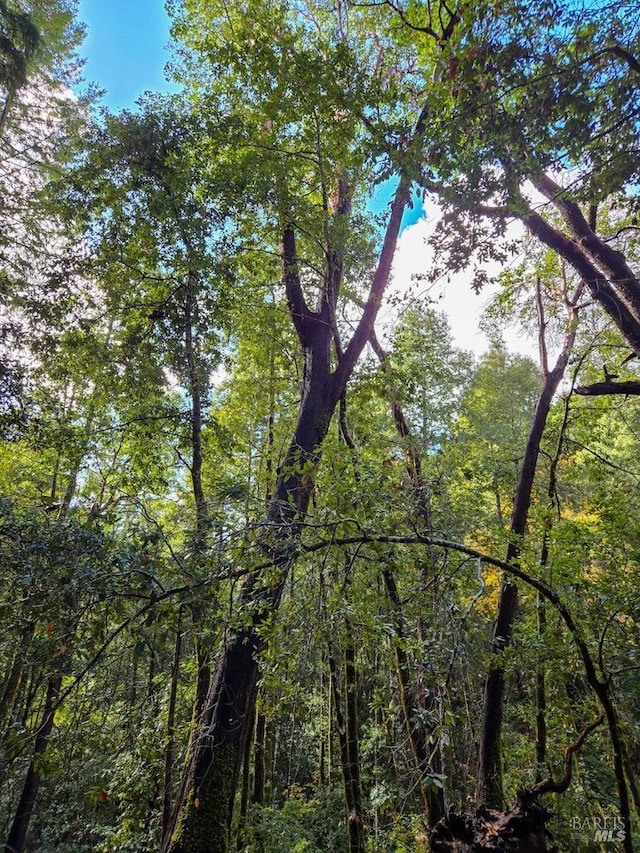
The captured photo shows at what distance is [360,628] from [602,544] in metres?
3.61

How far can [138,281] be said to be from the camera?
5344mm

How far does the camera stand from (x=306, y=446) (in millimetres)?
4227

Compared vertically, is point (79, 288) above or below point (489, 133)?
above

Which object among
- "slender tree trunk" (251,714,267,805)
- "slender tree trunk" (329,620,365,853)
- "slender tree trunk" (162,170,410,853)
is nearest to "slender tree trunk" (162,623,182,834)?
"slender tree trunk" (162,170,410,853)

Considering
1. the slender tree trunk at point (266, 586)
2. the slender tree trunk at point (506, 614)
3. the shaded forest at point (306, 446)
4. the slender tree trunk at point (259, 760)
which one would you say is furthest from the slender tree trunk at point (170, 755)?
the slender tree trunk at point (259, 760)

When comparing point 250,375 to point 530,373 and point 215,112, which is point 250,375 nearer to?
point 215,112

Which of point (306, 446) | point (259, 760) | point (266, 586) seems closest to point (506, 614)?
point (306, 446)

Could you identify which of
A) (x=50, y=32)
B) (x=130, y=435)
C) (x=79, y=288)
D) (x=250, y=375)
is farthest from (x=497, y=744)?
(x=50, y=32)

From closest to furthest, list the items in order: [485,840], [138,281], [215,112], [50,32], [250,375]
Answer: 1. [485,840]
2. [215,112]
3. [138,281]
4. [50,32]
5. [250,375]

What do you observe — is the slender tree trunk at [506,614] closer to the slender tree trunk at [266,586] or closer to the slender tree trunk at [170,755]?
the slender tree trunk at [266,586]

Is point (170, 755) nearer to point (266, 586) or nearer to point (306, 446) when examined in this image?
point (266, 586)

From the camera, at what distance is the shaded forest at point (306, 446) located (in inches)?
87.9

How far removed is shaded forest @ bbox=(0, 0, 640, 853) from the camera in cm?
223

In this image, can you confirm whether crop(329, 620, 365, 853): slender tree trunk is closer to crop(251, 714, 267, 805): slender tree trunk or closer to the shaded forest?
the shaded forest
